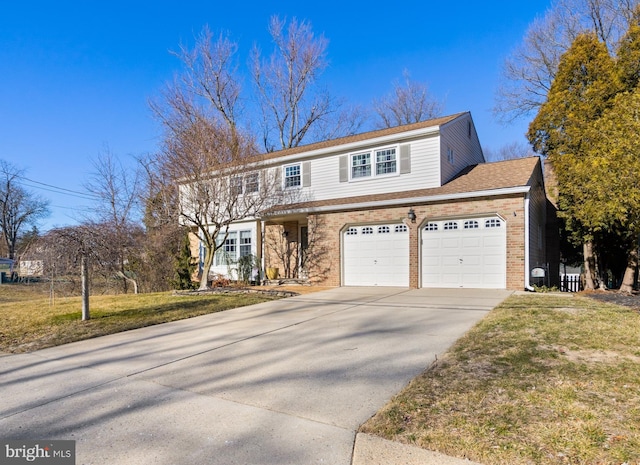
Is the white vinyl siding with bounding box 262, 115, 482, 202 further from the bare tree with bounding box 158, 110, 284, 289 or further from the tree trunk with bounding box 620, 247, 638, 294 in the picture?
the tree trunk with bounding box 620, 247, 638, 294

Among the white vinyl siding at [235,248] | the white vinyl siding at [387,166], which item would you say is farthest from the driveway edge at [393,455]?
the white vinyl siding at [235,248]

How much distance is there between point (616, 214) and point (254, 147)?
1111 cm

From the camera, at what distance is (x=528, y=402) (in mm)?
3211

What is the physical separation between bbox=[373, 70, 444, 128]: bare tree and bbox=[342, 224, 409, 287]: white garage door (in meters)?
18.6

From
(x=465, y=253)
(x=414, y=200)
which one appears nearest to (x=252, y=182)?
(x=414, y=200)

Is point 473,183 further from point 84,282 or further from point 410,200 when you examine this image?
point 84,282

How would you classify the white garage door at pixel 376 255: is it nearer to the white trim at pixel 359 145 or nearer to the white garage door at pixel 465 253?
the white garage door at pixel 465 253

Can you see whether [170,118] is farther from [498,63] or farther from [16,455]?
[498,63]

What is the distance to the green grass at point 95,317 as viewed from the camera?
638cm

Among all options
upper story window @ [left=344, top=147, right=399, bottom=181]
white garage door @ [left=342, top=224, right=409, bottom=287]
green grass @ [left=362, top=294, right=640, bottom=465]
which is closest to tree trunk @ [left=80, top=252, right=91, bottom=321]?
green grass @ [left=362, top=294, right=640, bottom=465]

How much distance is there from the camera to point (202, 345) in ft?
18.6

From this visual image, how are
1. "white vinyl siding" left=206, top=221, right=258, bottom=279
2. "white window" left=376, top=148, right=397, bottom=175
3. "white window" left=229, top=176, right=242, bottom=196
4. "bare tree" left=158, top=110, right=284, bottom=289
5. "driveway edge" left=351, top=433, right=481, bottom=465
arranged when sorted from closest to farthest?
1. "driveway edge" left=351, top=433, right=481, bottom=465
2. "bare tree" left=158, top=110, right=284, bottom=289
3. "white window" left=229, top=176, right=242, bottom=196
4. "white window" left=376, top=148, right=397, bottom=175
5. "white vinyl siding" left=206, top=221, right=258, bottom=279

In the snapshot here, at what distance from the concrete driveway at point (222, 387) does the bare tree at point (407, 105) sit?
2532 centimetres

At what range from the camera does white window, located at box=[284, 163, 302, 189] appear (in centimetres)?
1619
